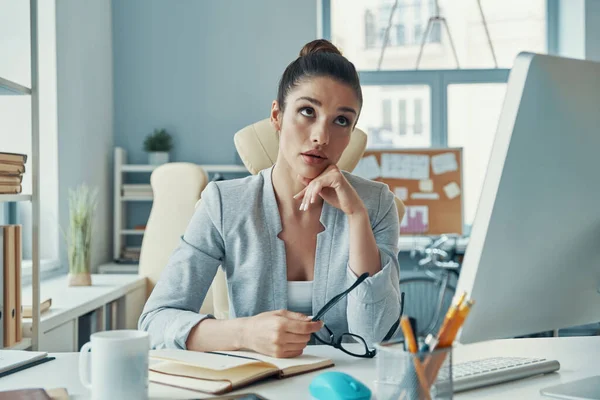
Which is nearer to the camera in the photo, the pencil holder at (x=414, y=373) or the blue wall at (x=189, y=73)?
the pencil holder at (x=414, y=373)

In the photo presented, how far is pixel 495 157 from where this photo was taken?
765 millimetres

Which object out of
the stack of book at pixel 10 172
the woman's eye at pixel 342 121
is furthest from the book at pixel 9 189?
the woman's eye at pixel 342 121

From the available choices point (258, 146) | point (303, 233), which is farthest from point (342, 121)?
point (258, 146)

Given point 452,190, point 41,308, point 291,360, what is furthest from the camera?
point 452,190

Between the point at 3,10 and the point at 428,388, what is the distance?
2997mm

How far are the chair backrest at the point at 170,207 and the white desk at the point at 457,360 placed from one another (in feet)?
6.48

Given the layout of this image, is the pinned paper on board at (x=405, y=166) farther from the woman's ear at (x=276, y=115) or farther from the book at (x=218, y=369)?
the book at (x=218, y=369)

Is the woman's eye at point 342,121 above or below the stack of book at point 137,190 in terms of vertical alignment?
above

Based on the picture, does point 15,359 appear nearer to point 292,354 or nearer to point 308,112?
point 292,354

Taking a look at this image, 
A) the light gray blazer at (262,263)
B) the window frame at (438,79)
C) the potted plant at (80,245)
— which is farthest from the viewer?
the window frame at (438,79)

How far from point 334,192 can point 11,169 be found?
1074mm

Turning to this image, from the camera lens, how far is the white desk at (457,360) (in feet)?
3.11

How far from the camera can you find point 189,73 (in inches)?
171

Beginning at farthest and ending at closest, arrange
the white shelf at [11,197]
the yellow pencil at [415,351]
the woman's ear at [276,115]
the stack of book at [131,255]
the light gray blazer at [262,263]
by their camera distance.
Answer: the stack of book at [131,255] → the white shelf at [11,197] → the woman's ear at [276,115] → the light gray blazer at [262,263] → the yellow pencil at [415,351]
